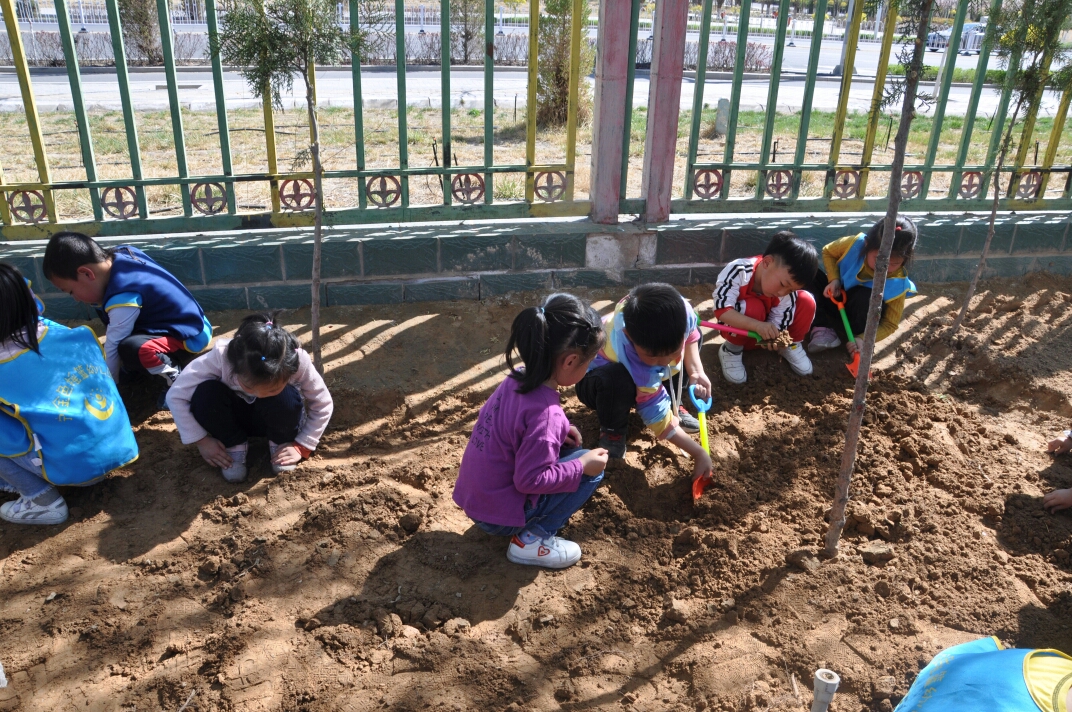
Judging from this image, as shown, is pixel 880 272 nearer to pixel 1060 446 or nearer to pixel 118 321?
pixel 1060 446

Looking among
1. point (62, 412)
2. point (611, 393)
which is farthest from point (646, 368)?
point (62, 412)

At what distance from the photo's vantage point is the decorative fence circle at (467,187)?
14.0 feet

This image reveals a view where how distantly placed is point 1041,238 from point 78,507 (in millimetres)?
5329

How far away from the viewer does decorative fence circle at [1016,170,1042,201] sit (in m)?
4.91

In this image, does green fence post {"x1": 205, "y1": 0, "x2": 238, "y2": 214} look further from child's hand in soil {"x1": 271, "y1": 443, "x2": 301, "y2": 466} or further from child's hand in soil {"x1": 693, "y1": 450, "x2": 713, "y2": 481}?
child's hand in soil {"x1": 693, "y1": 450, "x2": 713, "y2": 481}

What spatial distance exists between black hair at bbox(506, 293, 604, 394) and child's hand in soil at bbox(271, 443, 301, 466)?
3.88 feet

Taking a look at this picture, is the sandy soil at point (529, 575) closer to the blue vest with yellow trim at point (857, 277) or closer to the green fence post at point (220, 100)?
the blue vest with yellow trim at point (857, 277)

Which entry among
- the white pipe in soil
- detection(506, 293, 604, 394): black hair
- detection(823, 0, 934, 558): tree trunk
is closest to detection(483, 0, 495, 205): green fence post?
detection(506, 293, 604, 394): black hair

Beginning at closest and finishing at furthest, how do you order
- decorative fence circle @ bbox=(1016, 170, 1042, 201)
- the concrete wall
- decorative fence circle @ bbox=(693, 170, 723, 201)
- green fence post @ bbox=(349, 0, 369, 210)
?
green fence post @ bbox=(349, 0, 369, 210), the concrete wall, decorative fence circle @ bbox=(693, 170, 723, 201), decorative fence circle @ bbox=(1016, 170, 1042, 201)

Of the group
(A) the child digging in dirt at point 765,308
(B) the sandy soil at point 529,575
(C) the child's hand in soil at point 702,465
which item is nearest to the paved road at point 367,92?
(A) the child digging in dirt at point 765,308

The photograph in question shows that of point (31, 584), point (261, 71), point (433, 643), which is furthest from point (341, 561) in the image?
point (261, 71)

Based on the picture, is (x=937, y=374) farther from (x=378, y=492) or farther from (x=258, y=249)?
(x=258, y=249)

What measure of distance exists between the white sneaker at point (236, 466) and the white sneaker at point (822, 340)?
2794mm

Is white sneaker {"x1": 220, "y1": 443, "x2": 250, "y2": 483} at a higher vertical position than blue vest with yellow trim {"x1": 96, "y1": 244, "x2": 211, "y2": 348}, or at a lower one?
lower
